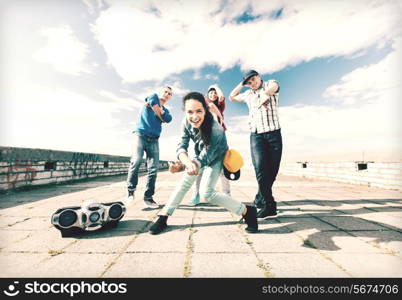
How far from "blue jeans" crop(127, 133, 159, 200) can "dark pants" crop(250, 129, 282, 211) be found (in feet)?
5.35

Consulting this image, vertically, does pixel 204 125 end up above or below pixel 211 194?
above

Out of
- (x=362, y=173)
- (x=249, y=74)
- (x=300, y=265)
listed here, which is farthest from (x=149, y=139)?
(x=362, y=173)

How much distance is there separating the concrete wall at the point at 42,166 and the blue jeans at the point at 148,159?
130 inches

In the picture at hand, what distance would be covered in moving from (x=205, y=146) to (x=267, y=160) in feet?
3.31

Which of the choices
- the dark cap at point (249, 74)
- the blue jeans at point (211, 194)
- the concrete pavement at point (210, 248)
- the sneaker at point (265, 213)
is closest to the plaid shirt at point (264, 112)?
the dark cap at point (249, 74)

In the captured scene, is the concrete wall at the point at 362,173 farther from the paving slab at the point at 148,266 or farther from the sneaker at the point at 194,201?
the paving slab at the point at 148,266

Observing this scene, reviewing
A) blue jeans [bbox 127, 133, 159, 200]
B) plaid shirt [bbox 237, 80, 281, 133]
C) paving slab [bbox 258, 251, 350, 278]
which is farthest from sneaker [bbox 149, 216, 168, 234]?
plaid shirt [bbox 237, 80, 281, 133]

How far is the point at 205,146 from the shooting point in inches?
90.7

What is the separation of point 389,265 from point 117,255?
78.9 inches

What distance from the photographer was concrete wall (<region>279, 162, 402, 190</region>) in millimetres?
5511

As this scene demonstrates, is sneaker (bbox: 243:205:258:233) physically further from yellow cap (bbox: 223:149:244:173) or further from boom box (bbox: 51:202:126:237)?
boom box (bbox: 51:202:126:237)

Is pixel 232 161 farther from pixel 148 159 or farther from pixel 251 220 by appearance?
pixel 148 159

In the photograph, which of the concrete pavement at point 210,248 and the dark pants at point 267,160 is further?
the dark pants at point 267,160

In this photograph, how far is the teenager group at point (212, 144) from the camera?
2225 millimetres
